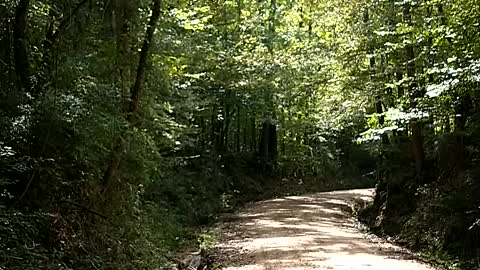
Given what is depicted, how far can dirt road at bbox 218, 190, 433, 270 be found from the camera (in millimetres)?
10930

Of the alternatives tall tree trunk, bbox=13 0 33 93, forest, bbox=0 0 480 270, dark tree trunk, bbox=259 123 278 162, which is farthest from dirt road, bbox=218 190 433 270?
dark tree trunk, bbox=259 123 278 162

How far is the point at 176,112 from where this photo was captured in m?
16.3

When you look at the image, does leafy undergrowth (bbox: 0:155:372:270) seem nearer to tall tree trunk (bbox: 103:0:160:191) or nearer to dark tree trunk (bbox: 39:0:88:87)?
tall tree trunk (bbox: 103:0:160:191)

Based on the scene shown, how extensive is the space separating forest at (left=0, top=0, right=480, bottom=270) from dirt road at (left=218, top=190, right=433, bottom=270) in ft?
3.16

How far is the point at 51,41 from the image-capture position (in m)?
9.40

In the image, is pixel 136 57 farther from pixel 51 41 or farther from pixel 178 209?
pixel 178 209

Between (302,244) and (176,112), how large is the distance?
5.45 meters

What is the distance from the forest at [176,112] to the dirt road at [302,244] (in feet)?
3.16

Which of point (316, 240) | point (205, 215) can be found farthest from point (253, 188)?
point (316, 240)

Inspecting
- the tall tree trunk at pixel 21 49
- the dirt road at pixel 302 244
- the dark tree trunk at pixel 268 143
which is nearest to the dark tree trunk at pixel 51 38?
the tall tree trunk at pixel 21 49

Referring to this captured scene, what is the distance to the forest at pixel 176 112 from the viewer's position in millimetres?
7898

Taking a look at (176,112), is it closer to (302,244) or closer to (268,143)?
(302,244)

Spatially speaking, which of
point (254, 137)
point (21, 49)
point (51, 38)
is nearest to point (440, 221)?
point (51, 38)

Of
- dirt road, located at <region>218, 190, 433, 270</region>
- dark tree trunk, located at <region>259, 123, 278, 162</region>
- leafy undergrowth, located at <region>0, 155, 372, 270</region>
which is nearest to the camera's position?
leafy undergrowth, located at <region>0, 155, 372, 270</region>
